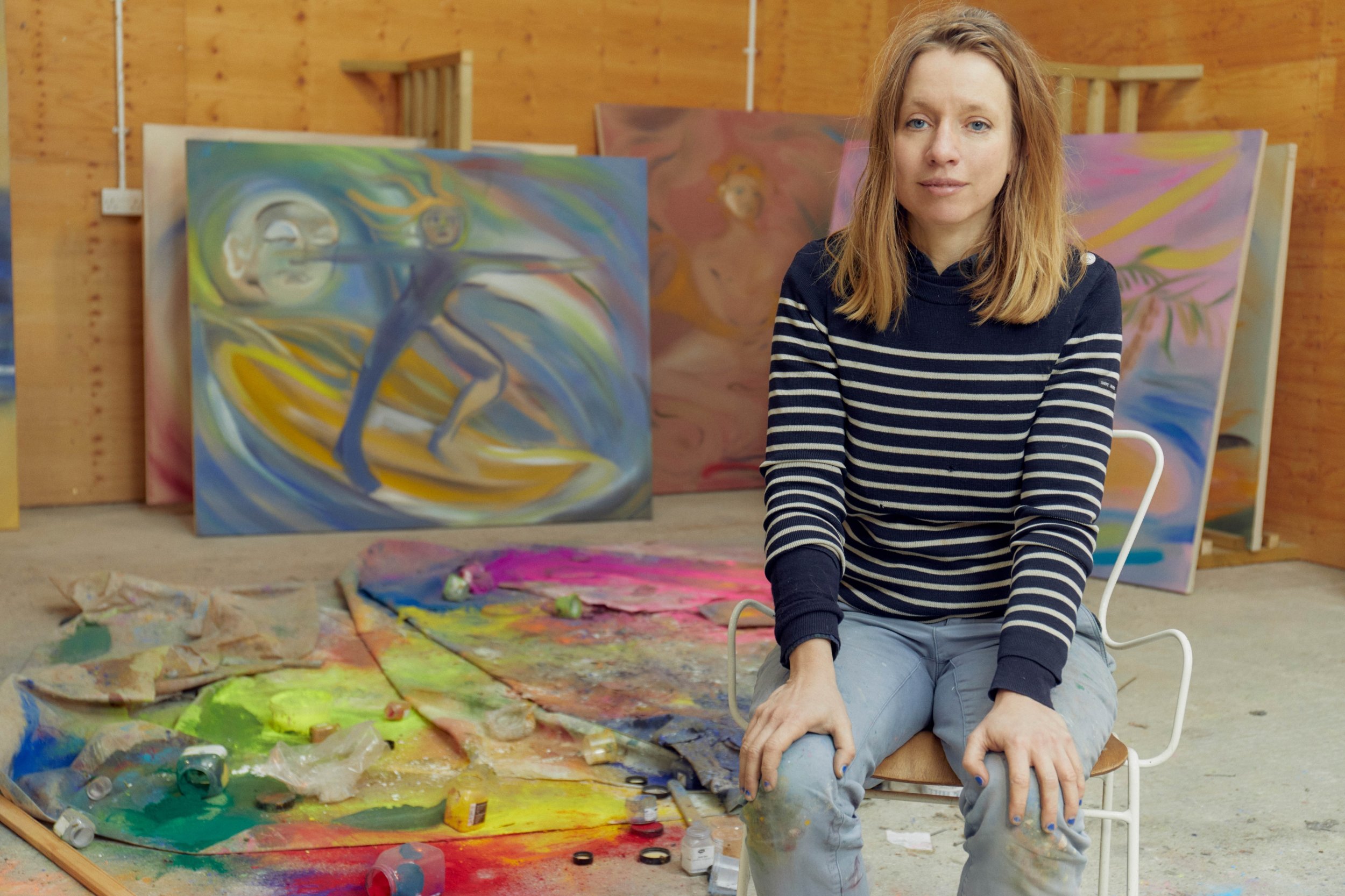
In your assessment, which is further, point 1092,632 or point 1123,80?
point 1123,80

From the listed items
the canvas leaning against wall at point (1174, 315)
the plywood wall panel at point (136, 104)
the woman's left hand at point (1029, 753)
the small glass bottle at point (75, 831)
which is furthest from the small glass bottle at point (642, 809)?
the plywood wall panel at point (136, 104)

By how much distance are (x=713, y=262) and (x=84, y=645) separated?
9.49ft

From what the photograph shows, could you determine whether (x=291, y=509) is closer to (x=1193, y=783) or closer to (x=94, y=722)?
(x=94, y=722)

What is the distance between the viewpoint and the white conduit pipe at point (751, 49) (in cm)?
556

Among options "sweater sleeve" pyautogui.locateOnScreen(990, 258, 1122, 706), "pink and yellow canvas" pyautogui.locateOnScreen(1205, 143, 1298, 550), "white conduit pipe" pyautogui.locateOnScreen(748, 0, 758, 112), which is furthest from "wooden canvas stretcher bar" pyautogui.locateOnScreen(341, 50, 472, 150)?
"sweater sleeve" pyautogui.locateOnScreen(990, 258, 1122, 706)

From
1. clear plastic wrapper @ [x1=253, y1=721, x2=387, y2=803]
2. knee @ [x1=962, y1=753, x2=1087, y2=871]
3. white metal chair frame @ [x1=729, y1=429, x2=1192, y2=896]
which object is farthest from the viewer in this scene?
clear plastic wrapper @ [x1=253, y1=721, x2=387, y2=803]

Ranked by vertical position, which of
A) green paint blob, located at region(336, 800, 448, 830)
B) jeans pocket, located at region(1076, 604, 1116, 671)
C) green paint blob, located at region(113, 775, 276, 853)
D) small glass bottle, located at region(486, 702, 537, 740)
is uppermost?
jeans pocket, located at region(1076, 604, 1116, 671)

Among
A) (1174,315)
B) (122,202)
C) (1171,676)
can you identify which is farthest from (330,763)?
(122,202)

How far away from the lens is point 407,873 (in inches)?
72.4

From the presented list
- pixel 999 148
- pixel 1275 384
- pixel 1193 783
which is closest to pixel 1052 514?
pixel 999 148

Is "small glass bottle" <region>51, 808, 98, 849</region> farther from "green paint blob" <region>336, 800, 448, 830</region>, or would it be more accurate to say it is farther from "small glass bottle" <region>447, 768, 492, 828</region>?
"small glass bottle" <region>447, 768, 492, 828</region>

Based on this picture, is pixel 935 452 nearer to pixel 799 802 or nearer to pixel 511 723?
pixel 799 802

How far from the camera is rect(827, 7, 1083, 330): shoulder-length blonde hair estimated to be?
1.44 meters

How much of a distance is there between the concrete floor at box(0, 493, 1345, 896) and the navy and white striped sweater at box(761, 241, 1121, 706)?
2.27 feet
